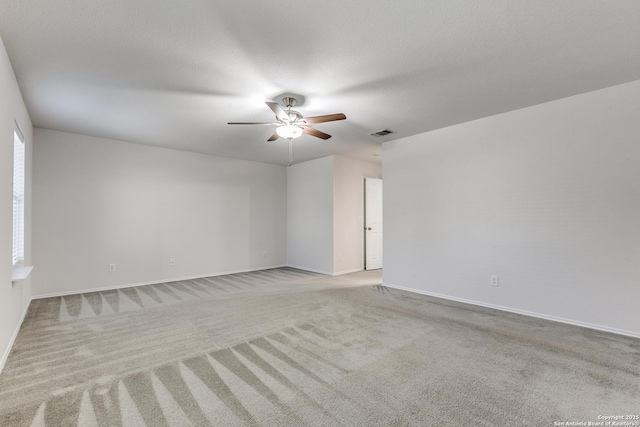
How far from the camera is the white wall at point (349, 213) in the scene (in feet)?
19.9

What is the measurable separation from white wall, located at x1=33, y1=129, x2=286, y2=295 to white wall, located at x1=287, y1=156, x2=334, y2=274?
1.59 feet

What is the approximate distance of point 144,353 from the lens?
2.53 meters

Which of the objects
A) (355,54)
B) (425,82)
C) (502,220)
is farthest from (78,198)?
(502,220)

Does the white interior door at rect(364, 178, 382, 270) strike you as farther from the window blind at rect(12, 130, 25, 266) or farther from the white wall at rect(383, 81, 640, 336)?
the window blind at rect(12, 130, 25, 266)

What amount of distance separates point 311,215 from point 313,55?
4.32m

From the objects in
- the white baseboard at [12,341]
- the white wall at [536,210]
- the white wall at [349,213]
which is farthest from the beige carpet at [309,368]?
the white wall at [349,213]

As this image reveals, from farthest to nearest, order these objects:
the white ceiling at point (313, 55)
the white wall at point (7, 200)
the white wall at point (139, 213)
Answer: the white wall at point (139, 213) < the white wall at point (7, 200) < the white ceiling at point (313, 55)

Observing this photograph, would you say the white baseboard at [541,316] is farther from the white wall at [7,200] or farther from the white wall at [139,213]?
the white wall at [7,200]

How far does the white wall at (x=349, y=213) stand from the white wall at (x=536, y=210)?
1.59 metres

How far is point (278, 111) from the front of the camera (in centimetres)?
285

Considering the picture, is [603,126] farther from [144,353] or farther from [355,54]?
[144,353]

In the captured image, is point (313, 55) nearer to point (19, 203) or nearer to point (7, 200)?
point (7, 200)

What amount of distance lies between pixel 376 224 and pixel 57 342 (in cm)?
561

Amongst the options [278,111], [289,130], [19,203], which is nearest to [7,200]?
[19,203]
